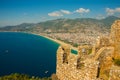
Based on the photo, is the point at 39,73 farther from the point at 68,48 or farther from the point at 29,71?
the point at 68,48

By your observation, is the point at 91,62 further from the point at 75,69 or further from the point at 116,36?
the point at 116,36

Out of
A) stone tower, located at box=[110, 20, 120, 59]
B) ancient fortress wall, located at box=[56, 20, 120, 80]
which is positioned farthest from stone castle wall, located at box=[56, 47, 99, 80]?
stone tower, located at box=[110, 20, 120, 59]

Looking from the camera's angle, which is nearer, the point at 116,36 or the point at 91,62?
the point at 91,62

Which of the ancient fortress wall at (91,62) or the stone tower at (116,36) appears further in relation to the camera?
the stone tower at (116,36)

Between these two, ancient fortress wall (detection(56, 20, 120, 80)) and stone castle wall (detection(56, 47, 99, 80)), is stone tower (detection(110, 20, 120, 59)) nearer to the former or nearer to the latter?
ancient fortress wall (detection(56, 20, 120, 80))

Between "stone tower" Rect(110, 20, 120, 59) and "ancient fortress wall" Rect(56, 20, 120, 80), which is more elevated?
"stone tower" Rect(110, 20, 120, 59)

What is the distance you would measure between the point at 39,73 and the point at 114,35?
9727cm

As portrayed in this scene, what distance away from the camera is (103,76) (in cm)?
668

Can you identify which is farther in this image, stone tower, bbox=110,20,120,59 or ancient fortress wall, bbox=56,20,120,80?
stone tower, bbox=110,20,120,59

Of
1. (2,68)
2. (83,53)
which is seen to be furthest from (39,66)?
(83,53)

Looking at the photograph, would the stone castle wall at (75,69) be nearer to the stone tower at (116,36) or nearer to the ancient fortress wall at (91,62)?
the ancient fortress wall at (91,62)

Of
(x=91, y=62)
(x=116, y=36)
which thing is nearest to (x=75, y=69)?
(x=91, y=62)

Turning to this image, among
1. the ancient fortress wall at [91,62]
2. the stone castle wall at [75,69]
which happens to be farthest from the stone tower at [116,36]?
the stone castle wall at [75,69]

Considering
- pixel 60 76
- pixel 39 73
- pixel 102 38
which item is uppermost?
pixel 102 38
